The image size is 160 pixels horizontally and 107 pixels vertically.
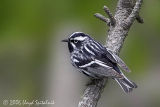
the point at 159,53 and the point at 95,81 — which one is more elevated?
the point at 95,81

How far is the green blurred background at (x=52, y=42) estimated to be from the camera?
34.3ft

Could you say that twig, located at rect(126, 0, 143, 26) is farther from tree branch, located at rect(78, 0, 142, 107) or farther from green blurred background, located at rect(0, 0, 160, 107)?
green blurred background, located at rect(0, 0, 160, 107)

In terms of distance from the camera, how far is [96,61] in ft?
25.6

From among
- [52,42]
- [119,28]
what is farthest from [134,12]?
[52,42]

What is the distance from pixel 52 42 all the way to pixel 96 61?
10.2 feet

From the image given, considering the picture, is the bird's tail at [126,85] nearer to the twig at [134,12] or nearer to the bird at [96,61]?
the bird at [96,61]

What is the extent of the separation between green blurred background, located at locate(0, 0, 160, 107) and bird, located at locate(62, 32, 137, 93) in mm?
2163

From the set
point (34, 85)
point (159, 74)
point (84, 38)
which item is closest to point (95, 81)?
point (84, 38)

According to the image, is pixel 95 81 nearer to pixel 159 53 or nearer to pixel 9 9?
pixel 9 9

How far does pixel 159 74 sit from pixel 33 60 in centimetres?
304

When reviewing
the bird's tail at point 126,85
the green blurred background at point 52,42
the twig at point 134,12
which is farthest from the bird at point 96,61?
the green blurred background at point 52,42

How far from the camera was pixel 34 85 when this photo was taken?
36.4ft

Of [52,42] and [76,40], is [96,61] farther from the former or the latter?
[52,42]

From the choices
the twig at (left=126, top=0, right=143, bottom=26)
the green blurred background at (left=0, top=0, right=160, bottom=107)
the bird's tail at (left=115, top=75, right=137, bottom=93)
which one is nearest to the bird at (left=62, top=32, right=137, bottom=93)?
the bird's tail at (left=115, top=75, right=137, bottom=93)
